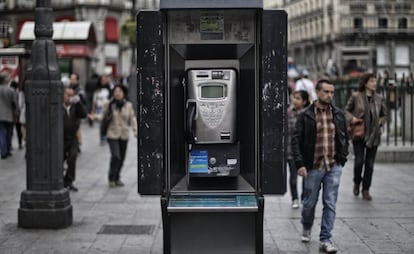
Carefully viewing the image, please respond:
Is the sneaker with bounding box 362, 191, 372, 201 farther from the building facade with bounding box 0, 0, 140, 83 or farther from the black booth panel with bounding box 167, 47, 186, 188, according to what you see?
the building facade with bounding box 0, 0, 140, 83

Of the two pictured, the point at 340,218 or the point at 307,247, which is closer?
the point at 307,247

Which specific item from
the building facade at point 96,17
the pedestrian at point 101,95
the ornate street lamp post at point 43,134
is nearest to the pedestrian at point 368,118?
the ornate street lamp post at point 43,134

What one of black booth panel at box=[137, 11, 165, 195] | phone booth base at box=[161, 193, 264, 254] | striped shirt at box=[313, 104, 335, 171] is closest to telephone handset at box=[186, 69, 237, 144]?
black booth panel at box=[137, 11, 165, 195]

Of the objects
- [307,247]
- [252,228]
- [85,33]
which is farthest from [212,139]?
[85,33]

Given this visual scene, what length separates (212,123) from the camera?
6496 mm

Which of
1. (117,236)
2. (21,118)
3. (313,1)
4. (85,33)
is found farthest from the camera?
(313,1)

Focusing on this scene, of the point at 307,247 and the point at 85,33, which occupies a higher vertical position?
the point at 85,33

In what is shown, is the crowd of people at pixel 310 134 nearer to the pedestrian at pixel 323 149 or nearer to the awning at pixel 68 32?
the pedestrian at pixel 323 149

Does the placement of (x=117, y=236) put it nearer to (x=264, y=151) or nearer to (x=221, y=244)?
(x=221, y=244)

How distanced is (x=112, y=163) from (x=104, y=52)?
120ft

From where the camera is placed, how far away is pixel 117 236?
318 inches

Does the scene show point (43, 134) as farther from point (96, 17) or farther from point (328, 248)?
point (96, 17)

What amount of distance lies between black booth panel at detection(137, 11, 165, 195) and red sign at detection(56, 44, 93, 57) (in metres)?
19.9

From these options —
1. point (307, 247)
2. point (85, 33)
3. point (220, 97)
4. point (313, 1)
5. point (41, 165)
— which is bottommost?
point (307, 247)
